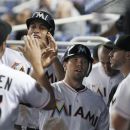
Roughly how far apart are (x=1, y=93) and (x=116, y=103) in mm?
773

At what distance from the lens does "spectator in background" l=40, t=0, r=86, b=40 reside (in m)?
11.9

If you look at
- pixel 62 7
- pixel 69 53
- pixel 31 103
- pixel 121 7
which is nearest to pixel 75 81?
pixel 69 53

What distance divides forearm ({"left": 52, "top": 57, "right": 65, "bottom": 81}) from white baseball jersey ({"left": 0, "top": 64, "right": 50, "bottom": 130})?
1338 mm

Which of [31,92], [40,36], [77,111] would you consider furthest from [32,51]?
[77,111]

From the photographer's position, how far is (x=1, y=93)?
3.40 m

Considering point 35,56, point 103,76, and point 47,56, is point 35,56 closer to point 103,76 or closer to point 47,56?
point 47,56

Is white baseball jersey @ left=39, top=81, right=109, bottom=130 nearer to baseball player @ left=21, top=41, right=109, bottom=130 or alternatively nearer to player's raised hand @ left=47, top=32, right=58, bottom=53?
baseball player @ left=21, top=41, right=109, bottom=130

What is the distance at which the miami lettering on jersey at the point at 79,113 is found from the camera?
446 centimetres

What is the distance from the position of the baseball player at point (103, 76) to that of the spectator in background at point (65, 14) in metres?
5.58

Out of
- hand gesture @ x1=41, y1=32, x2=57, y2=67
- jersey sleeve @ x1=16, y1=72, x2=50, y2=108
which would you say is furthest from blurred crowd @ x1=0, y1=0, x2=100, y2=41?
jersey sleeve @ x1=16, y1=72, x2=50, y2=108

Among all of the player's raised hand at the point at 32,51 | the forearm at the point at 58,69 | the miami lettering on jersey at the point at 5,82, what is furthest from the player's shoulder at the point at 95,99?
the miami lettering on jersey at the point at 5,82

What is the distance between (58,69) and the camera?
4.87m

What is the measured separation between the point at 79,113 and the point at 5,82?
1222 mm

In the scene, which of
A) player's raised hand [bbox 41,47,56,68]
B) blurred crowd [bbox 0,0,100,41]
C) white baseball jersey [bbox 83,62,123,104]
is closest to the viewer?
player's raised hand [bbox 41,47,56,68]
